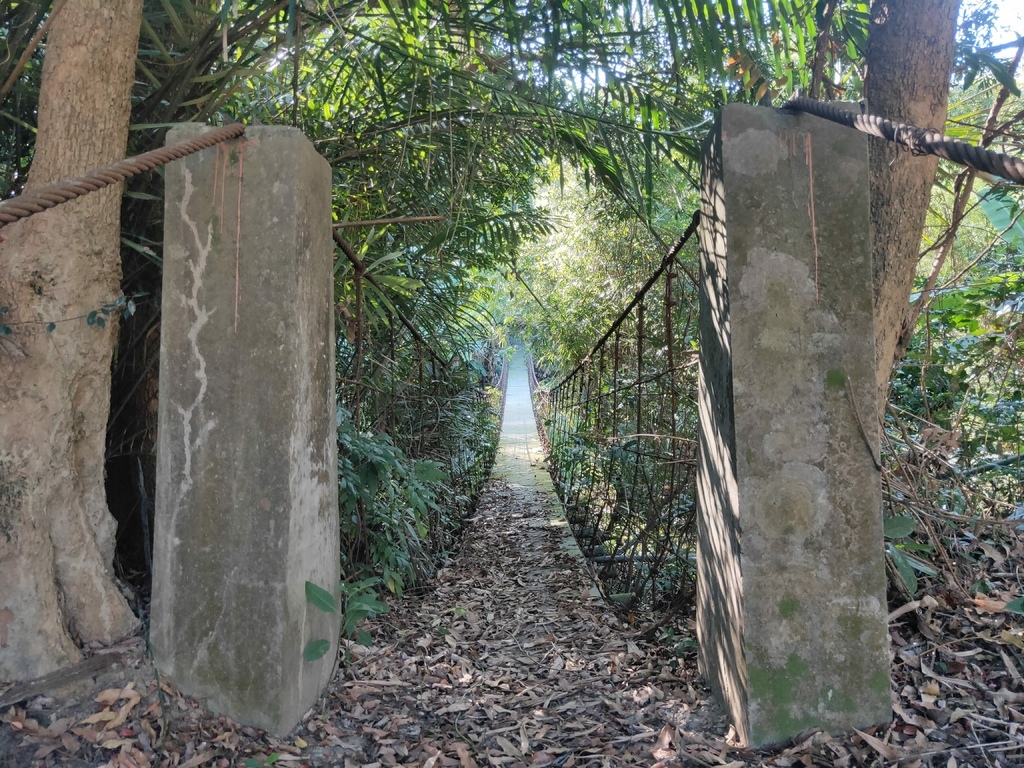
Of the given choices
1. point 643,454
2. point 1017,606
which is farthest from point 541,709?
point 1017,606

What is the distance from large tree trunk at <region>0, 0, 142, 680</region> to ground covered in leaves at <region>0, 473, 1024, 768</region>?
0.14 m

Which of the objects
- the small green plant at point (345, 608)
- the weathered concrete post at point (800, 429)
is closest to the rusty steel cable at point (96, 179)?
the small green plant at point (345, 608)

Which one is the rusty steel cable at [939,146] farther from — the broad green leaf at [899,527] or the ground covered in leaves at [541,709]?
the ground covered in leaves at [541,709]

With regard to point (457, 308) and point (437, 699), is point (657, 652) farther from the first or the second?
point (457, 308)

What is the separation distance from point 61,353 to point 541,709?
139cm

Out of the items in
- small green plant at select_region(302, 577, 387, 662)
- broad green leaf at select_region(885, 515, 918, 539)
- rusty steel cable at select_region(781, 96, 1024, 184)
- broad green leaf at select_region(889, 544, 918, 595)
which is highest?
rusty steel cable at select_region(781, 96, 1024, 184)

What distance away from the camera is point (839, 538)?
1424mm

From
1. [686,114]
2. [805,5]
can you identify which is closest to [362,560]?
[686,114]

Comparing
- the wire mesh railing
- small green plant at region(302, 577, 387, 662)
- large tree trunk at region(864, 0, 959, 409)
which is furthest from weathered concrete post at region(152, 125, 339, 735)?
large tree trunk at region(864, 0, 959, 409)

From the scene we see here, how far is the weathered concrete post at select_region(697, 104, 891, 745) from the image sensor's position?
4.62 ft

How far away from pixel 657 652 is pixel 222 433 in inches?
53.7

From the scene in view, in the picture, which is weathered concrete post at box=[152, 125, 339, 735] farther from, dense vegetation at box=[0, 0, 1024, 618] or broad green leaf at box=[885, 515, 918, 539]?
broad green leaf at box=[885, 515, 918, 539]

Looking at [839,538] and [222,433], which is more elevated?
[222,433]

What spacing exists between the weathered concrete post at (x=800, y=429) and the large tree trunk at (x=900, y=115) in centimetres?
40
